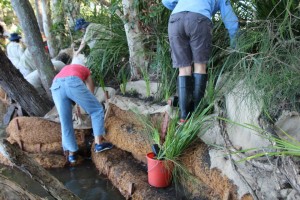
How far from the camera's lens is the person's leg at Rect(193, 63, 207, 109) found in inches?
130

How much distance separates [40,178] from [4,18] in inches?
536

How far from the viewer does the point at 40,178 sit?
5.54 feet

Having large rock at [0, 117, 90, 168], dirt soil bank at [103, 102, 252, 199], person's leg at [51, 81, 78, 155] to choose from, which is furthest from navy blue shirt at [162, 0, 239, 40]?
large rock at [0, 117, 90, 168]

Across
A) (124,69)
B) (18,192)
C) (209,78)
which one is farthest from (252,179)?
(124,69)

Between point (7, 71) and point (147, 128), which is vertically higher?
point (7, 71)

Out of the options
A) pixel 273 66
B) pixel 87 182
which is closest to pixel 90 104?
pixel 87 182

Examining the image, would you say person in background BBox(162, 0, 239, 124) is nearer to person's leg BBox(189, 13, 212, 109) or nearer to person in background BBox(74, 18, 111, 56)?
person's leg BBox(189, 13, 212, 109)

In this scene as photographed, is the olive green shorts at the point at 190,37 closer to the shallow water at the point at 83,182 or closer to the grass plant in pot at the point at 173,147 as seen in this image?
the grass plant in pot at the point at 173,147

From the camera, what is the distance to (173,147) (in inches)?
125

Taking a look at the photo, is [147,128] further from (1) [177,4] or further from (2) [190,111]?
(1) [177,4]

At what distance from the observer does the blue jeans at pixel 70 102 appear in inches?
154

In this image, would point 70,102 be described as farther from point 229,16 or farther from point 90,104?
point 229,16

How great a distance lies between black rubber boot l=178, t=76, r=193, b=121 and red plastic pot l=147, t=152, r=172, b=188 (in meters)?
0.51

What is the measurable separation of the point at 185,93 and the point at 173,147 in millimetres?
564
